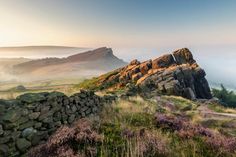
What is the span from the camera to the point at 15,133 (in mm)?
8211

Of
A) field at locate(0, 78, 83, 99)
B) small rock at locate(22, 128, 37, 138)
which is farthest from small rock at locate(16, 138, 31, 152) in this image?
field at locate(0, 78, 83, 99)

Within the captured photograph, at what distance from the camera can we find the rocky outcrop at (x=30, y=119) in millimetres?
7995

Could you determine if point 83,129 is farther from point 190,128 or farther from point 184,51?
point 184,51

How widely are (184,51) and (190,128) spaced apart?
158 feet

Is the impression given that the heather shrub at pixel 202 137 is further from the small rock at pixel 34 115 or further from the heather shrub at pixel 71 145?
the small rock at pixel 34 115

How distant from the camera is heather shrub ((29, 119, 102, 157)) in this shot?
7335mm

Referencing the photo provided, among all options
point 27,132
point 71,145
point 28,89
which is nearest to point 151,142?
point 71,145

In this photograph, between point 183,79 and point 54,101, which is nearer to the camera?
point 54,101

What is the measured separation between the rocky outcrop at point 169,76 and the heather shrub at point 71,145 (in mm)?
29010

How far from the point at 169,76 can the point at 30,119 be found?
3565 cm

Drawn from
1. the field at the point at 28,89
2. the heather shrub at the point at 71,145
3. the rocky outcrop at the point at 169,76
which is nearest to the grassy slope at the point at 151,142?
the heather shrub at the point at 71,145

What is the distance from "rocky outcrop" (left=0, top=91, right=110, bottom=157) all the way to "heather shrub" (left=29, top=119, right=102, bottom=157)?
0.66 meters

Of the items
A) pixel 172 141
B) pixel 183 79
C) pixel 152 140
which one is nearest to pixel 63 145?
pixel 152 140

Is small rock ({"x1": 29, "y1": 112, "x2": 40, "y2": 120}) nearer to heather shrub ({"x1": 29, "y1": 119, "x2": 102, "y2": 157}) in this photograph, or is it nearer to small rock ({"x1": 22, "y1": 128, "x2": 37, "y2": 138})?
small rock ({"x1": 22, "y1": 128, "x2": 37, "y2": 138})
